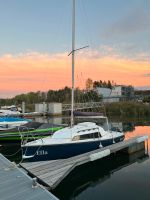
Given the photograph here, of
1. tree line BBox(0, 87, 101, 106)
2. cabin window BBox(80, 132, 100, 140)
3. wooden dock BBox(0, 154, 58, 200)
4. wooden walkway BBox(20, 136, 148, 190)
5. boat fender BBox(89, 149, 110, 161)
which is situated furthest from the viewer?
tree line BBox(0, 87, 101, 106)

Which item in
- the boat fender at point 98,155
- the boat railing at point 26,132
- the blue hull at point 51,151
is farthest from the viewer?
the boat railing at point 26,132

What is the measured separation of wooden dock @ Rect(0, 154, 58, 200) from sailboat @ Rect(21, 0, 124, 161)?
187 inches

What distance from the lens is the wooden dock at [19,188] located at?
28.9 feet

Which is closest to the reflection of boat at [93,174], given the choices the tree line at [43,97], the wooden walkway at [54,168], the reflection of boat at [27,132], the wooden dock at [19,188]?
the wooden walkway at [54,168]

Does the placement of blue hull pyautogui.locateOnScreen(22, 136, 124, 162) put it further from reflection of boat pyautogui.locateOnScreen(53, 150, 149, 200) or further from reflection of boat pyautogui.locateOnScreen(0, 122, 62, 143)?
reflection of boat pyautogui.locateOnScreen(0, 122, 62, 143)

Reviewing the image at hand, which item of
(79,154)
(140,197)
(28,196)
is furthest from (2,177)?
(79,154)

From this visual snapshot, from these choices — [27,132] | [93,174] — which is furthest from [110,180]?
[27,132]

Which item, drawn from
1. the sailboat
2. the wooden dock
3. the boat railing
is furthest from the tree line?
the wooden dock

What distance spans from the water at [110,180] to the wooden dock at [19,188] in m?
2.98

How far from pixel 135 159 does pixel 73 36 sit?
9825mm

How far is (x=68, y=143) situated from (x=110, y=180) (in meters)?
3.40

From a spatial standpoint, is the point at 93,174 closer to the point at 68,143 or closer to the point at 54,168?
the point at 68,143

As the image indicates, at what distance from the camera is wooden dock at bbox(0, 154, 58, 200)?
28.9 ft

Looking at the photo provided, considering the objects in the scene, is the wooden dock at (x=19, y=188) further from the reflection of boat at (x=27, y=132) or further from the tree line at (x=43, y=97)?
the tree line at (x=43, y=97)
